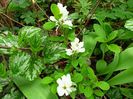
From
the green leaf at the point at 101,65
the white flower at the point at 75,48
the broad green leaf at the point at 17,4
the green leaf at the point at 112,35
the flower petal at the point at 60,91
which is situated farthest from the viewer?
the broad green leaf at the point at 17,4

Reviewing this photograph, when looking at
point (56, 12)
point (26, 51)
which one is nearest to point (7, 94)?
point (26, 51)

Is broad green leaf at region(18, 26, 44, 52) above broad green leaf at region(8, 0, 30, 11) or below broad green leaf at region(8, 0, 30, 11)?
below

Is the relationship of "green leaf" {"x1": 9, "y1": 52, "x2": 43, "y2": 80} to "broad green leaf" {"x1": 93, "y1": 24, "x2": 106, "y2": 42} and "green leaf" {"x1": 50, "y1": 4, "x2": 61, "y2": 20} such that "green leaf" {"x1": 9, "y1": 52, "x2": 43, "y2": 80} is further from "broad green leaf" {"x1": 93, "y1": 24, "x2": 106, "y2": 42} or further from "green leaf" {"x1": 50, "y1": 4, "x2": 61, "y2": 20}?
"broad green leaf" {"x1": 93, "y1": 24, "x2": 106, "y2": 42}

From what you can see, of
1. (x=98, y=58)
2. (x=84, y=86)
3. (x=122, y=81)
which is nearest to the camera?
(x=84, y=86)

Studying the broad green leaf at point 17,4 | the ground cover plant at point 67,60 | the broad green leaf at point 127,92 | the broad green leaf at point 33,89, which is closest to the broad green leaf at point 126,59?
the ground cover plant at point 67,60

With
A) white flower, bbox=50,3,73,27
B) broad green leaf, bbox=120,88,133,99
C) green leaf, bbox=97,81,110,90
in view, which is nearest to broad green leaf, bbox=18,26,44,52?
white flower, bbox=50,3,73,27

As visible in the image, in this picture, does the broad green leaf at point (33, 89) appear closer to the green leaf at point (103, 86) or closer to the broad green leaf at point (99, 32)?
the green leaf at point (103, 86)

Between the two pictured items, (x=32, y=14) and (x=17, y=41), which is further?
(x=32, y=14)

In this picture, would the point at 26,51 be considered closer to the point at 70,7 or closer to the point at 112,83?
the point at 112,83
